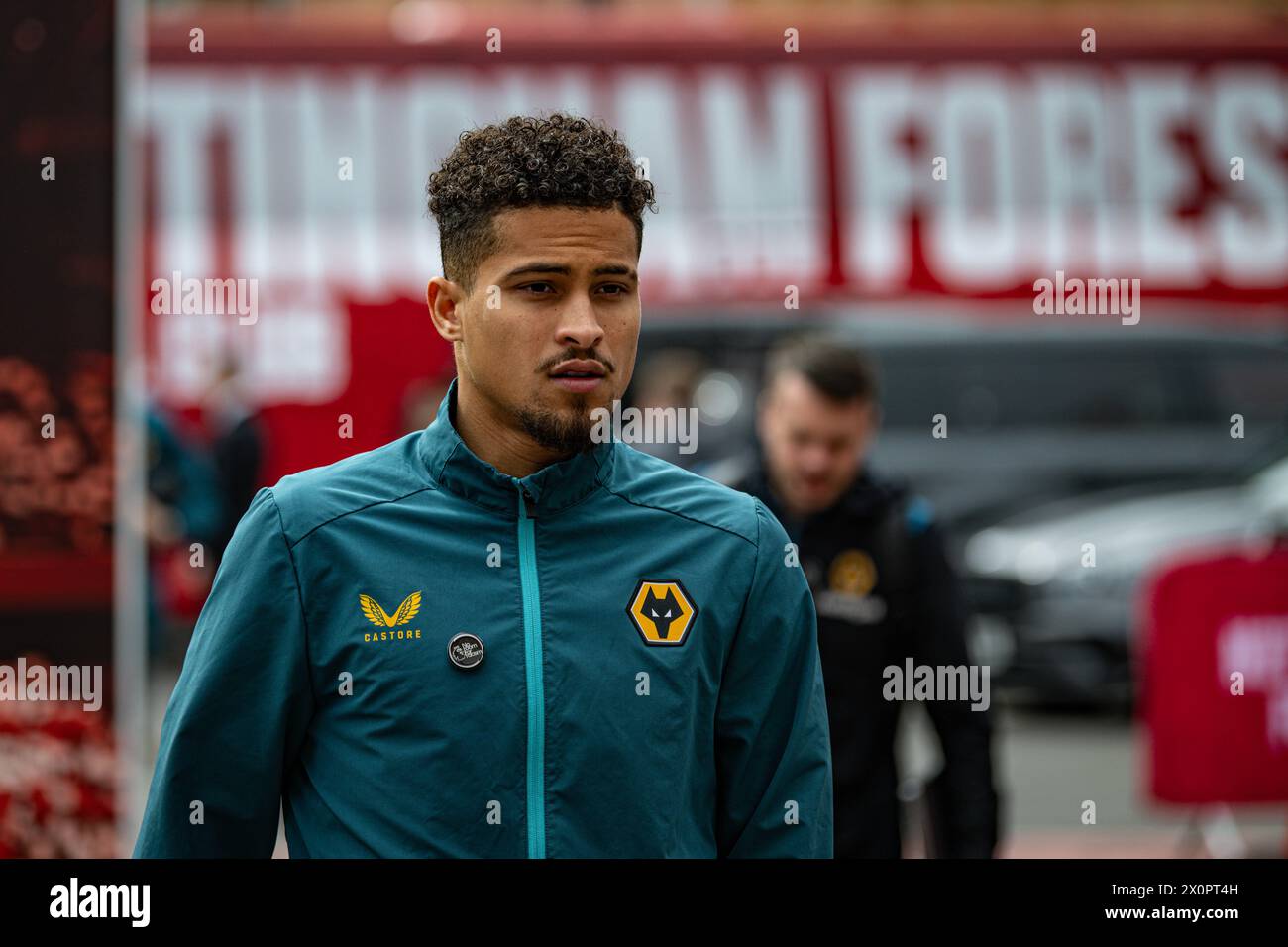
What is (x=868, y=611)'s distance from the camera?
390 cm

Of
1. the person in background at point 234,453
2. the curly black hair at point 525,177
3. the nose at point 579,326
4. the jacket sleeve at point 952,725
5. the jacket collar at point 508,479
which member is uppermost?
the person in background at point 234,453

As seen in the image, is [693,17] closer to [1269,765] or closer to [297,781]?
[1269,765]

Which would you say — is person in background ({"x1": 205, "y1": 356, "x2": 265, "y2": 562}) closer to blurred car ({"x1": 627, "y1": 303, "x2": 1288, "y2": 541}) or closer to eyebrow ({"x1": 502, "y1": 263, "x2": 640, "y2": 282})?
blurred car ({"x1": 627, "y1": 303, "x2": 1288, "y2": 541})

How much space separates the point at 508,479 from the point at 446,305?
0.90ft

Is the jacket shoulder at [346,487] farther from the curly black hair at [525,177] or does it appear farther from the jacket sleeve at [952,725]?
the jacket sleeve at [952,725]

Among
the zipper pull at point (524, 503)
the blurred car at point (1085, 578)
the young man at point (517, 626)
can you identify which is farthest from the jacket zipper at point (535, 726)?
the blurred car at point (1085, 578)

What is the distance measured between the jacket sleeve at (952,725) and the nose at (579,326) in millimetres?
1880

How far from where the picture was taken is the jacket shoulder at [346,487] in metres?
2.15

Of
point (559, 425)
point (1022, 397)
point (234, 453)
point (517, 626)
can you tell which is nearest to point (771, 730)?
point (517, 626)

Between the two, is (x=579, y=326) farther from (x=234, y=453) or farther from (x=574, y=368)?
(x=234, y=453)

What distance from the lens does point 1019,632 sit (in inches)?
424

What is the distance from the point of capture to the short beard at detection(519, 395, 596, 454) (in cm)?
219

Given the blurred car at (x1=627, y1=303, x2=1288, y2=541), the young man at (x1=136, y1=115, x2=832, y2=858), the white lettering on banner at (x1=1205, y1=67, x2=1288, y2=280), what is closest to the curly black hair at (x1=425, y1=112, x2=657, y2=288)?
the young man at (x1=136, y1=115, x2=832, y2=858)
